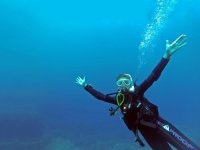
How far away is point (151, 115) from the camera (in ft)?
16.6

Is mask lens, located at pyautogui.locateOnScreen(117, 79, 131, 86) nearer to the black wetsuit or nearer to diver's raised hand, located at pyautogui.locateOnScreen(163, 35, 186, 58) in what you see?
the black wetsuit

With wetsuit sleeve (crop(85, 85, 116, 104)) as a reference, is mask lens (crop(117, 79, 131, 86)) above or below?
below

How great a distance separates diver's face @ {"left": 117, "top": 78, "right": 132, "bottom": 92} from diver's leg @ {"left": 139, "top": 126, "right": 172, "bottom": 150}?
26.9 inches

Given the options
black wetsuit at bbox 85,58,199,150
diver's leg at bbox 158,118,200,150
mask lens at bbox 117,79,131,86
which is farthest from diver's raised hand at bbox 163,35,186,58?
diver's leg at bbox 158,118,200,150

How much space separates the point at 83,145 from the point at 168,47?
740 inches

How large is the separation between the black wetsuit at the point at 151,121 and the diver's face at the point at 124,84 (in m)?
0.09

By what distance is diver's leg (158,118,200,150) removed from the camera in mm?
4961

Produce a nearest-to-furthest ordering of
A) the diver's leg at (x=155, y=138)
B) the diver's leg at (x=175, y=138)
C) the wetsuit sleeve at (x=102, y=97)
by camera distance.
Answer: the diver's leg at (x=175, y=138) → the diver's leg at (x=155, y=138) → the wetsuit sleeve at (x=102, y=97)

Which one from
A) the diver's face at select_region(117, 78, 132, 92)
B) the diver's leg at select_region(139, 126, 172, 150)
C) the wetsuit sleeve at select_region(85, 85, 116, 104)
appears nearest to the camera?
the diver's leg at select_region(139, 126, 172, 150)

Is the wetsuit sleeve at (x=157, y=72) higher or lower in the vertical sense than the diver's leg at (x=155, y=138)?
higher

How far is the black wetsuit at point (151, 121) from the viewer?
5.00 metres

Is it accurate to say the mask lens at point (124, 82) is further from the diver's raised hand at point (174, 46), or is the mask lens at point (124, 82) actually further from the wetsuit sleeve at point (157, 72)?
the diver's raised hand at point (174, 46)

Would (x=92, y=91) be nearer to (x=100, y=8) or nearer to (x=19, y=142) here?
(x=19, y=142)

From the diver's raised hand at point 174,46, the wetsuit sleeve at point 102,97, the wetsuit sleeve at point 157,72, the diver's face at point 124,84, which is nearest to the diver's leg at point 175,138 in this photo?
the wetsuit sleeve at point 157,72
